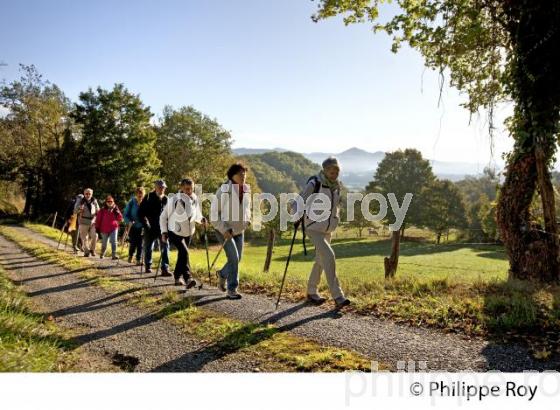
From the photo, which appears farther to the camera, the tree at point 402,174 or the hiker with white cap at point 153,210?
the tree at point 402,174

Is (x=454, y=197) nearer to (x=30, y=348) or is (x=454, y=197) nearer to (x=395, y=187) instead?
(x=395, y=187)

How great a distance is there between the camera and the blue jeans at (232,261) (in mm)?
7598

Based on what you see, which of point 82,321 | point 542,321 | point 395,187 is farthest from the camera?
point 395,187

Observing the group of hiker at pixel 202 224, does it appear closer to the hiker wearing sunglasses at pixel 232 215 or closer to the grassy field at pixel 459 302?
the hiker wearing sunglasses at pixel 232 215

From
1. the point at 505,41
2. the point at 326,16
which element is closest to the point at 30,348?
the point at 326,16

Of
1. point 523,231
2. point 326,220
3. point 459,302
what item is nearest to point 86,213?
point 326,220

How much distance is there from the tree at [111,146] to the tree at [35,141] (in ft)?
7.37

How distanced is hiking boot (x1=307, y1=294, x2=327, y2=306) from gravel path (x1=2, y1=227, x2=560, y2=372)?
228 millimetres

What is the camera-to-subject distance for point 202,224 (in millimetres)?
9336

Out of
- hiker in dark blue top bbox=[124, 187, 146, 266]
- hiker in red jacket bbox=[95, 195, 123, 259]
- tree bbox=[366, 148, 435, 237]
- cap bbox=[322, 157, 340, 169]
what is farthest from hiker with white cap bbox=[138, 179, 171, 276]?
tree bbox=[366, 148, 435, 237]

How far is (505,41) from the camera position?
8484 mm

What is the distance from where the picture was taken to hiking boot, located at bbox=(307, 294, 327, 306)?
7.25 m

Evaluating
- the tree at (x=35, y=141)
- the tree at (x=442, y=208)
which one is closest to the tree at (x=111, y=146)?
the tree at (x=35, y=141)
